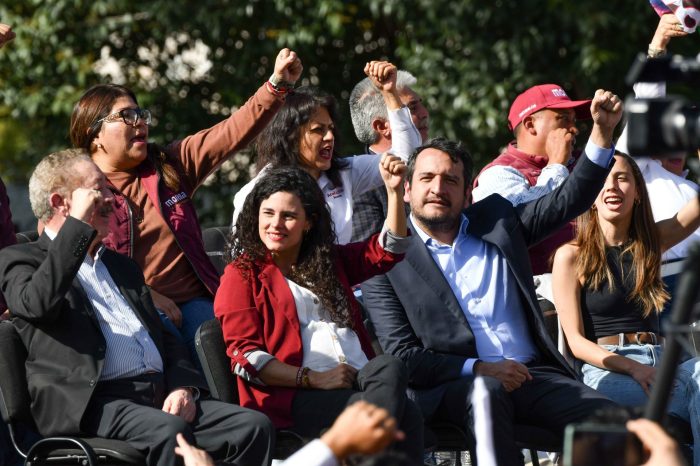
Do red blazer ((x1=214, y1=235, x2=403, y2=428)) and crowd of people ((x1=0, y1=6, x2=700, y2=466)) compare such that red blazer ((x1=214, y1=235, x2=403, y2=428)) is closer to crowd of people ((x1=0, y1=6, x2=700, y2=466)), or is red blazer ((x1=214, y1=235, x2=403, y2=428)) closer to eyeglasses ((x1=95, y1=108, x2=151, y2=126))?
crowd of people ((x1=0, y1=6, x2=700, y2=466))

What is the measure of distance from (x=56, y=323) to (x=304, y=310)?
3.16ft

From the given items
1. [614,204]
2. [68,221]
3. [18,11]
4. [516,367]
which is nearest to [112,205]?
[68,221]

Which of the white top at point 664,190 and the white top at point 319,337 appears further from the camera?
the white top at point 664,190

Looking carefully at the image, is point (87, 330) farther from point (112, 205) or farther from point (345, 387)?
point (345, 387)

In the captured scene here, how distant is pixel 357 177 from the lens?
19.8 feet

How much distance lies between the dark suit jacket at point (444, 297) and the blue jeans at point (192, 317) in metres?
0.71

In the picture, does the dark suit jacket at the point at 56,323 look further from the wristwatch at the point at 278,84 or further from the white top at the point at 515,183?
the white top at the point at 515,183

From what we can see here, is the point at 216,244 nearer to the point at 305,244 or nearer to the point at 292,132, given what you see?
the point at 292,132

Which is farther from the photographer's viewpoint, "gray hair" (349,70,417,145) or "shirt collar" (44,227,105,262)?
"gray hair" (349,70,417,145)

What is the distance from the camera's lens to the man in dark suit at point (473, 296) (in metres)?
5.18

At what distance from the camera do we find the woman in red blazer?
486 cm

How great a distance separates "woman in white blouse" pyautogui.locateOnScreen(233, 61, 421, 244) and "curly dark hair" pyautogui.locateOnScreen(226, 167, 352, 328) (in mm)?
611

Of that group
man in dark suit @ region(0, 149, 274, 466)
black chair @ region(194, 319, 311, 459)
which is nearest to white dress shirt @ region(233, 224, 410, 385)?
black chair @ region(194, 319, 311, 459)

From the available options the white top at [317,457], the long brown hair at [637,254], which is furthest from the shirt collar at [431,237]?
the white top at [317,457]
